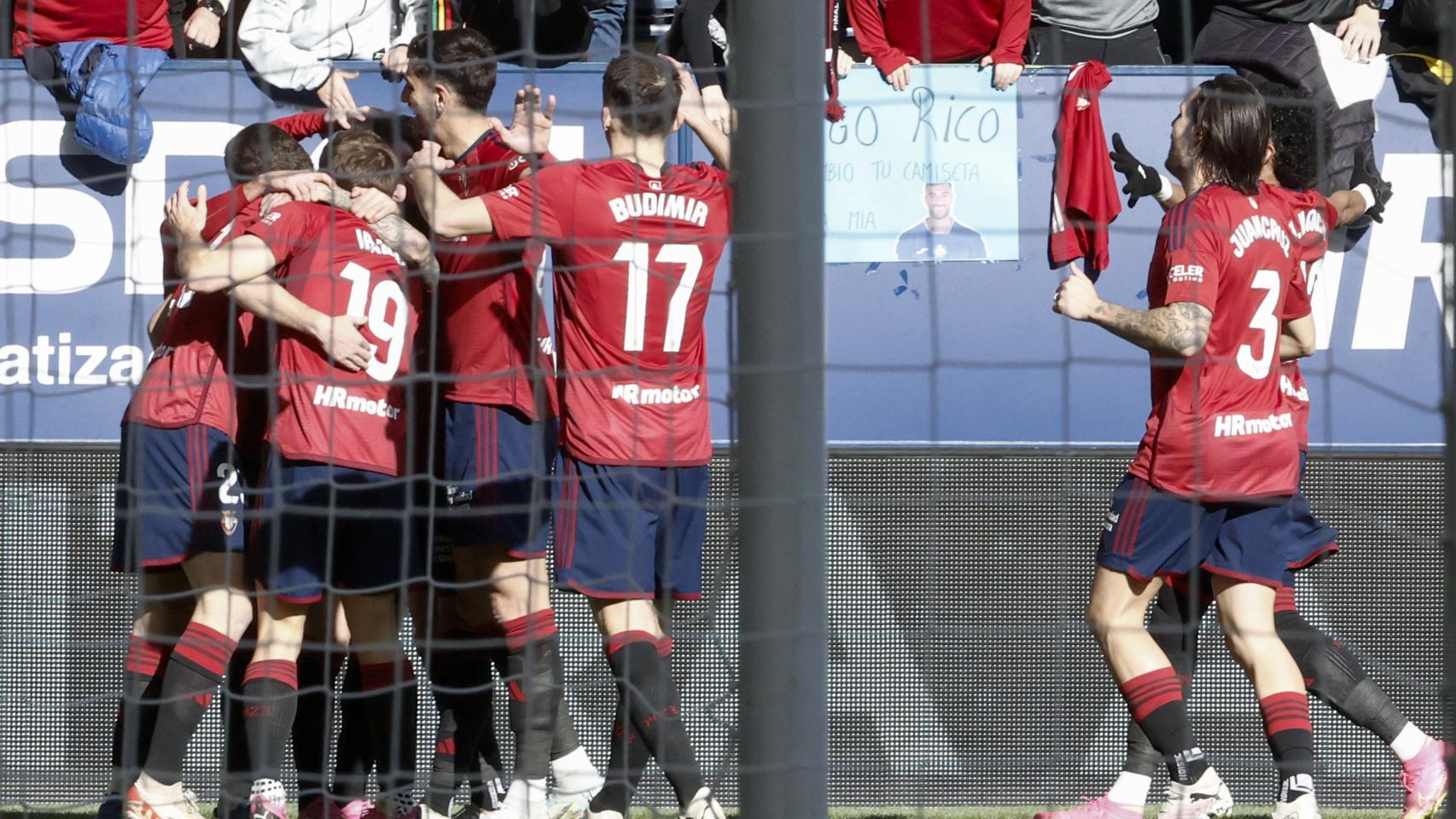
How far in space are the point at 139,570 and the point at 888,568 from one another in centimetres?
206

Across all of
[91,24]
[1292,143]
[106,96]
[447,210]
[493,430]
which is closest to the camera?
[447,210]

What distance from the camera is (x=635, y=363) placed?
4027 mm

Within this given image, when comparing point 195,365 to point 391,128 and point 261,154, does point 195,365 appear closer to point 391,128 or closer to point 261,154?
point 261,154

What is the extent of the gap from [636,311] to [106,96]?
181 cm

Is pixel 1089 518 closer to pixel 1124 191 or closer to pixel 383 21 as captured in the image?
pixel 1124 191

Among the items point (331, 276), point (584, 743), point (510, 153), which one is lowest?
point (584, 743)

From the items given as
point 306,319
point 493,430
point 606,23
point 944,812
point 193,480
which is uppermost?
point 606,23

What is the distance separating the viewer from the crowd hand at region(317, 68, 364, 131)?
4684 mm

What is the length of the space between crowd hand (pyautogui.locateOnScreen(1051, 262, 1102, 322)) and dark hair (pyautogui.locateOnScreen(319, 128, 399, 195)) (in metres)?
1.54

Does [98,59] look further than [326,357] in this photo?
Yes

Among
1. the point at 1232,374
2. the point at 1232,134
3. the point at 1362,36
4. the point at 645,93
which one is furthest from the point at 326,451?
the point at 1362,36

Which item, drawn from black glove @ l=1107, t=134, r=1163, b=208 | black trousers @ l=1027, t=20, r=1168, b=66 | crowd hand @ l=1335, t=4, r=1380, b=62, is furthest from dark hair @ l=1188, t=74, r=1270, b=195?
black trousers @ l=1027, t=20, r=1168, b=66

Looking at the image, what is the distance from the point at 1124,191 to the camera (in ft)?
16.3

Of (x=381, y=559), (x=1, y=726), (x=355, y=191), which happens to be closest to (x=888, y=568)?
(x=381, y=559)
